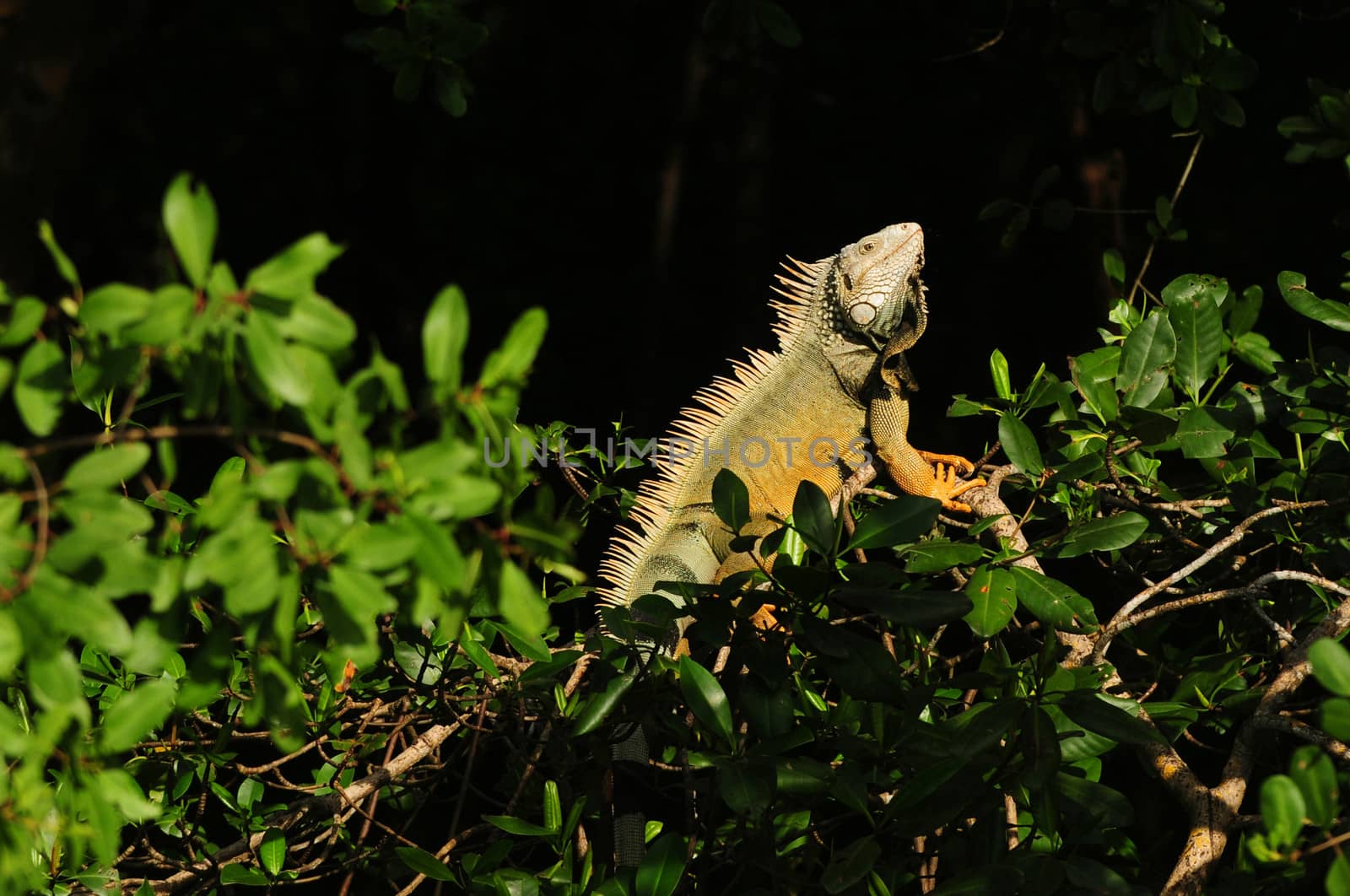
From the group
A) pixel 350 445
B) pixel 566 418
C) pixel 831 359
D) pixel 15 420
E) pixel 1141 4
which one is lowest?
pixel 566 418

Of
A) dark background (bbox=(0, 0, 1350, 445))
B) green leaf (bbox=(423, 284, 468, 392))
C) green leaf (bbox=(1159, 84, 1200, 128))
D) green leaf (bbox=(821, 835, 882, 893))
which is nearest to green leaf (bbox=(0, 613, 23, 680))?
green leaf (bbox=(423, 284, 468, 392))

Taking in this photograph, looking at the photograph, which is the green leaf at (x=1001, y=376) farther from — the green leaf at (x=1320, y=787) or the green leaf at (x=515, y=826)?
the green leaf at (x=1320, y=787)

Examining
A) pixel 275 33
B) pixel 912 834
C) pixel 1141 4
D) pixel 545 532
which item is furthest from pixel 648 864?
pixel 275 33

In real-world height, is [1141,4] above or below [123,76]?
above

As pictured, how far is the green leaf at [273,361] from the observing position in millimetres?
948

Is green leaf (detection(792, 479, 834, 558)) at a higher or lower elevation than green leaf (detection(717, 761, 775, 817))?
higher

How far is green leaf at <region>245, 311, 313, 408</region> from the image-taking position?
0.95 meters

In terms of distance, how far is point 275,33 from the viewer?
5.31m

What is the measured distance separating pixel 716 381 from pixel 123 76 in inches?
135

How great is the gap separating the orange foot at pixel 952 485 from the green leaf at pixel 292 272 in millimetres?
1691

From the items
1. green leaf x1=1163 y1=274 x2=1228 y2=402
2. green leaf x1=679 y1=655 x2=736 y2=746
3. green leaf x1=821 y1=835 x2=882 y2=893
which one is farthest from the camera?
green leaf x1=1163 y1=274 x2=1228 y2=402

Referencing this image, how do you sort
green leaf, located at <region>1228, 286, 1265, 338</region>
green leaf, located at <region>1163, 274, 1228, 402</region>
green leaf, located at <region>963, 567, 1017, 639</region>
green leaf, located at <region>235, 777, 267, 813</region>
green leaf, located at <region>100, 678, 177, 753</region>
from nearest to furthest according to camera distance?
green leaf, located at <region>100, 678, 177, 753</region>, green leaf, located at <region>963, 567, 1017, 639</region>, green leaf, located at <region>1163, 274, 1228, 402</region>, green leaf, located at <region>235, 777, 267, 813</region>, green leaf, located at <region>1228, 286, 1265, 338</region>

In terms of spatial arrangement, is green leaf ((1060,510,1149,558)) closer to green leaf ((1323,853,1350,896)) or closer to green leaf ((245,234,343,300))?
green leaf ((1323,853,1350,896))

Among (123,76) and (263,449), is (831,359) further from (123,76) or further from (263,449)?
(123,76)
